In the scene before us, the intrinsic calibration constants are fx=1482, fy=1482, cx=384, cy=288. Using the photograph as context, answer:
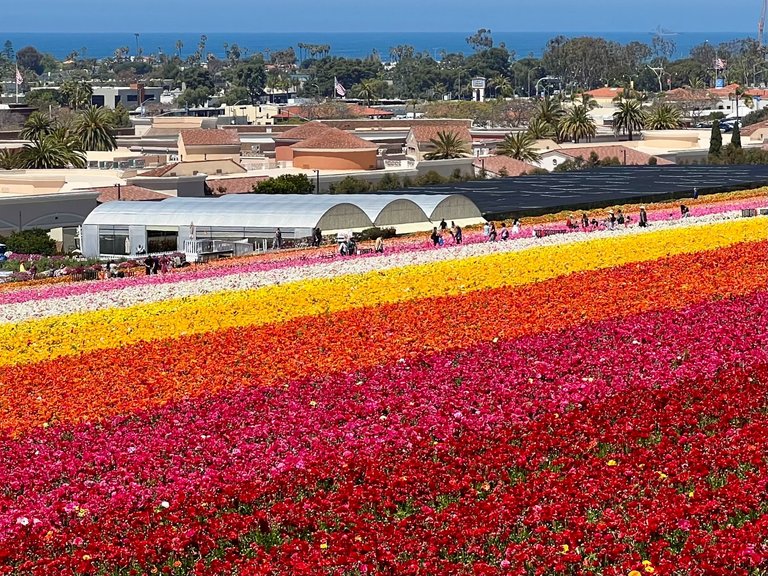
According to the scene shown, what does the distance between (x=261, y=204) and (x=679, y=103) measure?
13455cm

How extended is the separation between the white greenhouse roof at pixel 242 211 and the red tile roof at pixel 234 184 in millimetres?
14560

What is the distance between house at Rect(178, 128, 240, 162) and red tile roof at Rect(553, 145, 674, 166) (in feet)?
66.8

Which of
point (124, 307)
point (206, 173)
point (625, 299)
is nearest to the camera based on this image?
point (625, 299)

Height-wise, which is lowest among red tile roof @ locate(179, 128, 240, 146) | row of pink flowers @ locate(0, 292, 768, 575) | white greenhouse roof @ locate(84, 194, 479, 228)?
row of pink flowers @ locate(0, 292, 768, 575)

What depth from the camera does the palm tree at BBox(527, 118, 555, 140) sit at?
107m

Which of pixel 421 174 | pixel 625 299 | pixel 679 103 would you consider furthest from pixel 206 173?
pixel 679 103

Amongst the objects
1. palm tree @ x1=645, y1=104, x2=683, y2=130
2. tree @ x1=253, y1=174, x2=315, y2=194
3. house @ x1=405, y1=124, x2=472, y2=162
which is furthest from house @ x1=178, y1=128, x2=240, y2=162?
palm tree @ x1=645, y1=104, x2=683, y2=130

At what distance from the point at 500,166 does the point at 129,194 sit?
95.2ft

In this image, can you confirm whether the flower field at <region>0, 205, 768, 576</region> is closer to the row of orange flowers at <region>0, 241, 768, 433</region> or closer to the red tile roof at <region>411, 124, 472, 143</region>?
the row of orange flowers at <region>0, 241, 768, 433</region>

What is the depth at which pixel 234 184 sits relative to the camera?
235 ft

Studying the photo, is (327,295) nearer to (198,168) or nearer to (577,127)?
(198,168)

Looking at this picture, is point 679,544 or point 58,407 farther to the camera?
point 58,407

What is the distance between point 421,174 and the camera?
78.9 meters

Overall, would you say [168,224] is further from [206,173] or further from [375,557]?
[375,557]
